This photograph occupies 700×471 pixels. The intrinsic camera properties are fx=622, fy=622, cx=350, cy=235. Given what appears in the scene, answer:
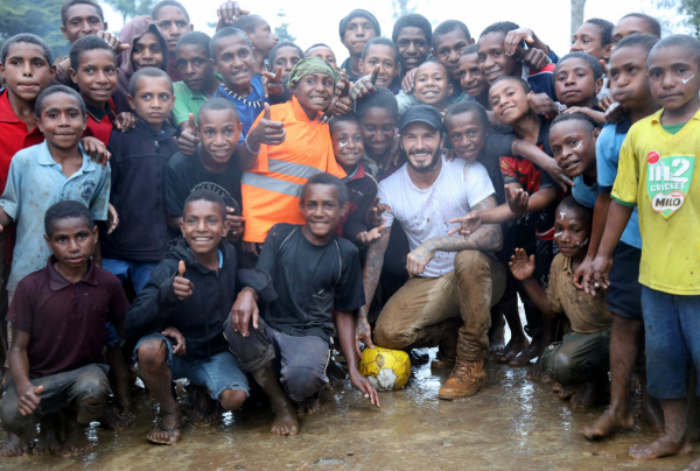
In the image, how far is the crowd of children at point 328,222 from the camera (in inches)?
123

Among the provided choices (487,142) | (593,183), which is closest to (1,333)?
(487,142)

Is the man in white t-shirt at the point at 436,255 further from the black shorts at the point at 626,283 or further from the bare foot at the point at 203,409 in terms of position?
the bare foot at the point at 203,409

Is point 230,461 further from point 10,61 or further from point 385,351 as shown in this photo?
point 10,61

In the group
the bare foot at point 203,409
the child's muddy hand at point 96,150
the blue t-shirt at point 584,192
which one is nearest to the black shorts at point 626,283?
the blue t-shirt at point 584,192

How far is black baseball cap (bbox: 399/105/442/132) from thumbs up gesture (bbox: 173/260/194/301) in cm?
190

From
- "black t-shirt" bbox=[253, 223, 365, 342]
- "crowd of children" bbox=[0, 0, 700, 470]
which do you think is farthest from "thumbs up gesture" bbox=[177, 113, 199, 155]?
"black t-shirt" bbox=[253, 223, 365, 342]

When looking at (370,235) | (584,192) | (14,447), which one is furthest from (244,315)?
(584,192)

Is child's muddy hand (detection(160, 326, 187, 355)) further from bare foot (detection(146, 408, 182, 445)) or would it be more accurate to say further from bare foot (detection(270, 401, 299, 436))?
bare foot (detection(270, 401, 299, 436))

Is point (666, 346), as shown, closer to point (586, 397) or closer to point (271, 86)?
point (586, 397)

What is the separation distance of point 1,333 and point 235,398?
169cm

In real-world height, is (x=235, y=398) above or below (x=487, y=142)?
below

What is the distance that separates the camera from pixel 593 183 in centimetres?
364

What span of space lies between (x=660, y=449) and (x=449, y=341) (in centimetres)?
174

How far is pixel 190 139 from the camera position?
389 centimetres
